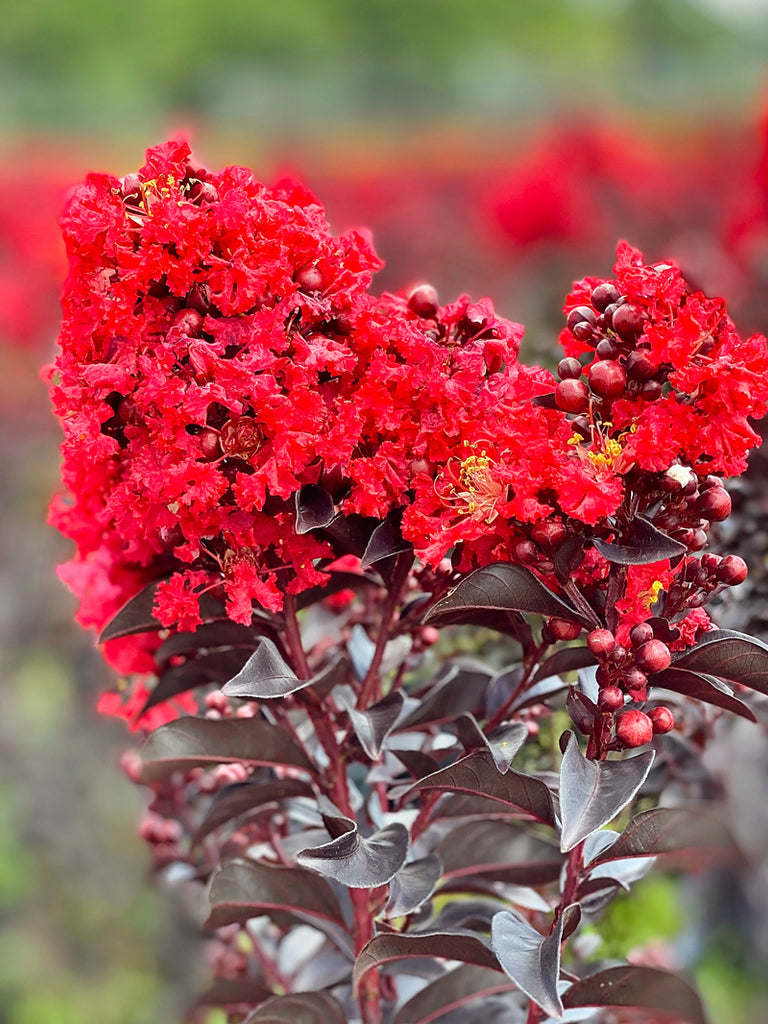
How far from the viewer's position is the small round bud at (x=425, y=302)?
792mm

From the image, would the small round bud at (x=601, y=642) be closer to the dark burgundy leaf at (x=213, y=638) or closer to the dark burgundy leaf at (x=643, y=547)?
the dark burgundy leaf at (x=643, y=547)

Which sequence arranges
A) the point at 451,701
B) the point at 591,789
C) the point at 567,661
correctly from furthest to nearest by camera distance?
the point at 451,701
the point at 567,661
the point at 591,789

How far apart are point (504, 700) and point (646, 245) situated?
1.93 metres

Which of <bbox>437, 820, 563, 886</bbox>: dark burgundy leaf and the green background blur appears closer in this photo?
<bbox>437, 820, 563, 886</bbox>: dark burgundy leaf

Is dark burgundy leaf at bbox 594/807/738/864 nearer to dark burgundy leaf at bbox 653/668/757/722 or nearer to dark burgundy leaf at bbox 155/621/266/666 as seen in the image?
dark burgundy leaf at bbox 653/668/757/722

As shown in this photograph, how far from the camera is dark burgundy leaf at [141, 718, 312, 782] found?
81 centimetres

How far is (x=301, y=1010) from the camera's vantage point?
2.82ft

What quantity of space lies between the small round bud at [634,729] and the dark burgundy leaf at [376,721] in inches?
6.8

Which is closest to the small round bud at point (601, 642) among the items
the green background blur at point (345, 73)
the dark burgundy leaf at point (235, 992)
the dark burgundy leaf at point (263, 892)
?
the dark burgundy leaf at point (263, 892)

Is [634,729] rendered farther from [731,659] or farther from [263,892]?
[263,892]

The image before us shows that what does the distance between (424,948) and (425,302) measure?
45 cm

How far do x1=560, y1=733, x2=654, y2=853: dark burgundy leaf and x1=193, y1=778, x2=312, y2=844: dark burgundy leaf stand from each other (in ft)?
0.85

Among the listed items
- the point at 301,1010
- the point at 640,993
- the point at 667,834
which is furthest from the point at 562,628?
the point at 301,1010

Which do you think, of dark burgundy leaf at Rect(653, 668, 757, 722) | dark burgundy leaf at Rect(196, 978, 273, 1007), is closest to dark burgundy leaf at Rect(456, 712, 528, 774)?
dark burgundy leaf at Rect(653, 668, 757, 722)
